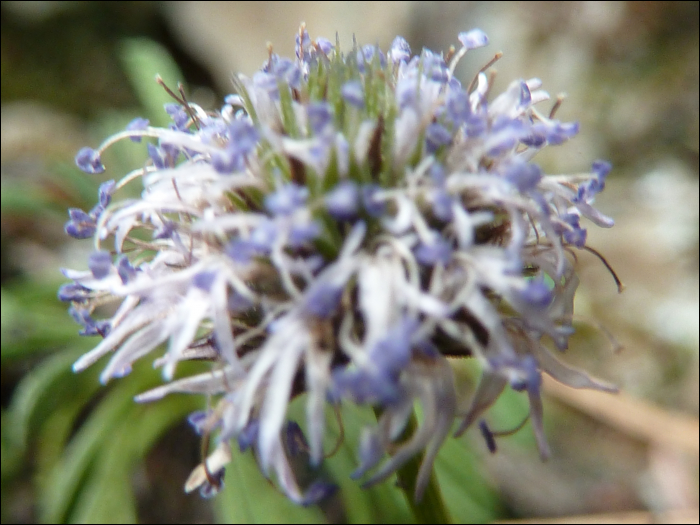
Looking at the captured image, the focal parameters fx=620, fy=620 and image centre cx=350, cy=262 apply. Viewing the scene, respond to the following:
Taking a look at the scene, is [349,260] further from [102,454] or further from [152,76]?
[152,76]

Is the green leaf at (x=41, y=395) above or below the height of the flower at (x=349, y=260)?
below

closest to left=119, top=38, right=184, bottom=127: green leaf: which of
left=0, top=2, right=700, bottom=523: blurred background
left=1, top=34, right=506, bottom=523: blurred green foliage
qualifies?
left=0, top=2, right=700, bottom=523: blurred background

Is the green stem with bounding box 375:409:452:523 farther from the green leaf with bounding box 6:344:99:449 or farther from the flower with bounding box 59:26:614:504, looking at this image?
the green leaf with bounding box 6:344:99:449

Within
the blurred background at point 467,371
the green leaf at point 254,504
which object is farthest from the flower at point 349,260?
the green leaf at point 254,504

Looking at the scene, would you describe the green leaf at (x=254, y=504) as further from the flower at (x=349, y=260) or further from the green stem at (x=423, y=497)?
the flower at (x=349, y=260)

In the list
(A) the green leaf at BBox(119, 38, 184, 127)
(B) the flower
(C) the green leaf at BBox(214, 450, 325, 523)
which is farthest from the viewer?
(A) the green leaf at BBox(119, 38, 184, 127)

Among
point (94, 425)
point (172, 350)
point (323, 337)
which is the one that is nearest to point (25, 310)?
point (94, 425)
